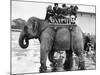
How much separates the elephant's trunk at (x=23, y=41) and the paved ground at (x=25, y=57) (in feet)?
0.14

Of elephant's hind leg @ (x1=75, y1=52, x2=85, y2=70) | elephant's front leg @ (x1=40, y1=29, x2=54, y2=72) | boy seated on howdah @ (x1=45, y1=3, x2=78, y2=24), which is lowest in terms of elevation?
elephant's hind leg @ (x1=75, y1=52, x2=85, y2=70)

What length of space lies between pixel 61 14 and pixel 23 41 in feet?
2.16

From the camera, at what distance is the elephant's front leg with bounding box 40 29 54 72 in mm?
2605

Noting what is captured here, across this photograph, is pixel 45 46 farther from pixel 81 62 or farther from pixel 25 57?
pixel 81 62

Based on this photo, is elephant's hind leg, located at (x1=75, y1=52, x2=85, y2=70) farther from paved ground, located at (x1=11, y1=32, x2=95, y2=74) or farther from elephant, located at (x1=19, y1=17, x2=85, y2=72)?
paved ground, located at (x1=11, y1=32, x2=95, y2=74)

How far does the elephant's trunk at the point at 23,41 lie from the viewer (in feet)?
8.23

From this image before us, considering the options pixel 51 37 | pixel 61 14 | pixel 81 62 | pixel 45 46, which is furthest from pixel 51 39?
pixel 81 62

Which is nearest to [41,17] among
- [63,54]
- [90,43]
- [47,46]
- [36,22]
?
[36,22]

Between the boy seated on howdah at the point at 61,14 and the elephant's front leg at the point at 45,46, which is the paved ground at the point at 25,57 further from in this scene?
the boy seated on howdah at the point at 61,14

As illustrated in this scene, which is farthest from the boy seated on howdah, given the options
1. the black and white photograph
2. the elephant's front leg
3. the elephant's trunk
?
the elephant's trunk

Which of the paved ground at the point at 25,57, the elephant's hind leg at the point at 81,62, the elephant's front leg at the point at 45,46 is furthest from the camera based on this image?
the elephant's hind leg at the point at 81,62

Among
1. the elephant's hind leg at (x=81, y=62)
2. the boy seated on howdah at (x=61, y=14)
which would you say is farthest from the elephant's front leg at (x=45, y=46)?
the elephant's hind leg at (x=81, y=62)
